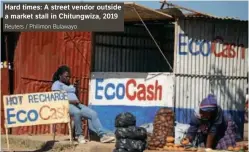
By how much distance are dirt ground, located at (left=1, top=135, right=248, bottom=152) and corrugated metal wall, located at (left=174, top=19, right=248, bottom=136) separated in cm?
117

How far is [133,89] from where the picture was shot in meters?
11.5

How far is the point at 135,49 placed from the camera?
1374 cm

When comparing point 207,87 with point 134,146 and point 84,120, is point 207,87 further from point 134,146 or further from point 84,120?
point 134,146

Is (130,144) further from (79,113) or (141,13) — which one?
(141,13)

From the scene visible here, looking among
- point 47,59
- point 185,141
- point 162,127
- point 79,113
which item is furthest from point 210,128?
point 47,59

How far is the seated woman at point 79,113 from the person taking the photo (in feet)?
36.7

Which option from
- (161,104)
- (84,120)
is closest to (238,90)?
(161,104)

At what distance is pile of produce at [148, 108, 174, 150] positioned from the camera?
34.3 feet

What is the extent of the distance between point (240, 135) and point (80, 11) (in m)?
4.55
